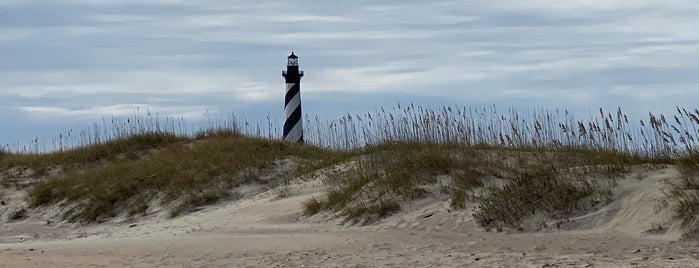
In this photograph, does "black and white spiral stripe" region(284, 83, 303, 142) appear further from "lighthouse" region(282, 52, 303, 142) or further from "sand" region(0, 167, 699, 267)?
"sand" region(0, 167, 699, 267)

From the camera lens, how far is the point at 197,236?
12.6 m

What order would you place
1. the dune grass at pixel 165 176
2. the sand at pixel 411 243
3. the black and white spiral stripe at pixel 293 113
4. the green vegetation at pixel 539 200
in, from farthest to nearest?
1. the black and white spiral stripe at pixel 293 113
2. the dune grass at pixel 165 176
3. the green vegetation at pixel 539 200
4. the sand at pixel 411 243

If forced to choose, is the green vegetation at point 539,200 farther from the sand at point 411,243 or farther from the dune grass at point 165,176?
the dune grass at point 165,176

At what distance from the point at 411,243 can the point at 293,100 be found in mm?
14528

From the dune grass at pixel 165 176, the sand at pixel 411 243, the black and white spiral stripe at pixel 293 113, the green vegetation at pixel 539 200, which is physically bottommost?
the sand at pixel 411 243

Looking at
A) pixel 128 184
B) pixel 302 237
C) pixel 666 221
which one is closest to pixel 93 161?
pixel 128 184

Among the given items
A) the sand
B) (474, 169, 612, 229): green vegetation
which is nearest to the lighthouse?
the sand

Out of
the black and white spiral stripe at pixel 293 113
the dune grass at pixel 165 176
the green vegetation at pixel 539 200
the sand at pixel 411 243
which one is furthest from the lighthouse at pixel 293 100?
the green vegetation at pixel 539 200

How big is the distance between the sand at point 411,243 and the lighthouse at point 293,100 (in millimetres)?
10387

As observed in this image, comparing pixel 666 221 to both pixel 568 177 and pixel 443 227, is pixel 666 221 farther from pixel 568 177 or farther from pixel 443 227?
pixel 443 227

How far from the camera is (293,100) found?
2500cm

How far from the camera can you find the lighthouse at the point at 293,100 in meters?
24.3

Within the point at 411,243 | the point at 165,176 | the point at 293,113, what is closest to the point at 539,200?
the point at 411,243

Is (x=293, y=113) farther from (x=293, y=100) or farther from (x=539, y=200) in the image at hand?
(x=539, y=200)
